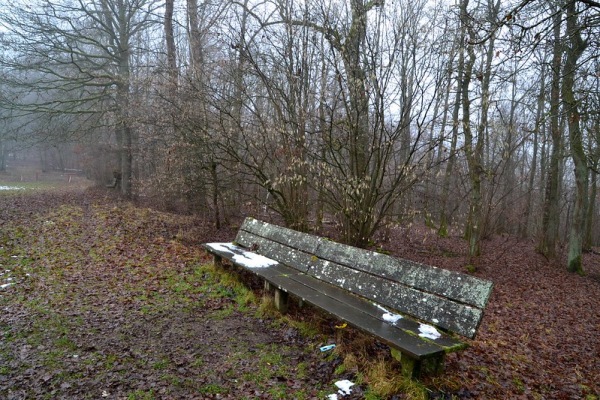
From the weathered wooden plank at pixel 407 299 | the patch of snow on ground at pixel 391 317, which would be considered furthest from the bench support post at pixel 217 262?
the patch of snow on ground at pixel 391 317

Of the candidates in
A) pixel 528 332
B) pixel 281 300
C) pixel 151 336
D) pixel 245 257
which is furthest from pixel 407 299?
pixel 528 332

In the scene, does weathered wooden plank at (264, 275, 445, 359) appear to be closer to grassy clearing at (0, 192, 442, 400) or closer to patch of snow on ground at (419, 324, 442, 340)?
patch of snow on ground at (419, 324, 442, 340)

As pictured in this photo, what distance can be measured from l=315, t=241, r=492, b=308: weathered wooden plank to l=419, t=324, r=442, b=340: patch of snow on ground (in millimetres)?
327

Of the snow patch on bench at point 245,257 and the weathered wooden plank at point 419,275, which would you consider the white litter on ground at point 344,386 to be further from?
the snow patch on bench at point 245,257

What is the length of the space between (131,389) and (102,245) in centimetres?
534

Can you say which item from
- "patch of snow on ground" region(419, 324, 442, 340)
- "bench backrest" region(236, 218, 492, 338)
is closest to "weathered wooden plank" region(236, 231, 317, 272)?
"bench backrest" region(236, 218, 492, 338)

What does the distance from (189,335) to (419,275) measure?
2518 millimetres

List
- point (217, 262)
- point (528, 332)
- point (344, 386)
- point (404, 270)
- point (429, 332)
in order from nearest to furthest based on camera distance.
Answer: point (344, 386)
point (429, 332)
point (404, 270)
point (528, 332)
point (217, 262)

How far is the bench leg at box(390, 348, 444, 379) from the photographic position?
3.10m

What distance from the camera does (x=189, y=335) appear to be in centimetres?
420

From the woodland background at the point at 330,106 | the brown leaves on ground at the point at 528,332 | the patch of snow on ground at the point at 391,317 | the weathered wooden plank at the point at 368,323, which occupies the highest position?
the woodland background at the point at 330,106

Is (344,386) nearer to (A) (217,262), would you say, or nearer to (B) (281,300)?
(B) (281,300)

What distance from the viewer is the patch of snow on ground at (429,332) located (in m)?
3.31

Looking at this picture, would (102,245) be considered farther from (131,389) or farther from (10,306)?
(131,389)
